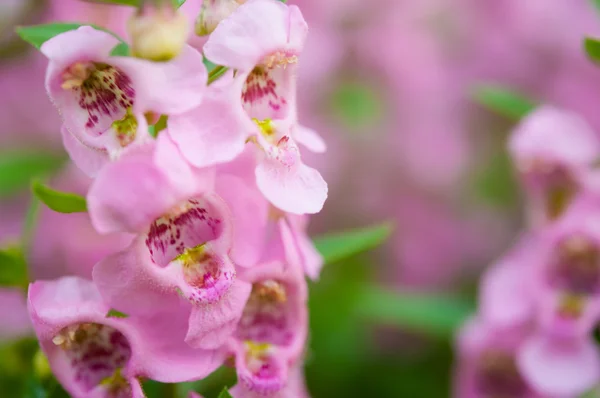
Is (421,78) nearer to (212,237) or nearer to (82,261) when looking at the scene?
(82,261)

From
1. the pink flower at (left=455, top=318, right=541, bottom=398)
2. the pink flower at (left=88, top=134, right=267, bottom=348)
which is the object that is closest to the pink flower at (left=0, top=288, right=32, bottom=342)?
the pink flower at (left=455, top=318, right=541, bottom=398)

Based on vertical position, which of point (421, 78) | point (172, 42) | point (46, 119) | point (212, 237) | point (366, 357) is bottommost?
point (366, 357)

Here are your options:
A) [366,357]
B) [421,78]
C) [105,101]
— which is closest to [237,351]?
[105,101]

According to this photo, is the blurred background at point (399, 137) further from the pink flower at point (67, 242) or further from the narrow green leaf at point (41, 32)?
the narrow green leaf at point (41, 32)

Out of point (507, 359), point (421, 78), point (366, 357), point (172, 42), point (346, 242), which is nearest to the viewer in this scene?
point (172, 42)

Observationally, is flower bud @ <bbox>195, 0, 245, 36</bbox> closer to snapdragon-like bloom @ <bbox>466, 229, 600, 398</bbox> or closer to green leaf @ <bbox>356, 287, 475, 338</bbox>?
snapdragon-like bloom @ <bbox>466, 229, 600, 398</bbox>

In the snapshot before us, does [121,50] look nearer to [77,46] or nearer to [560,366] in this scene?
[77,46]
